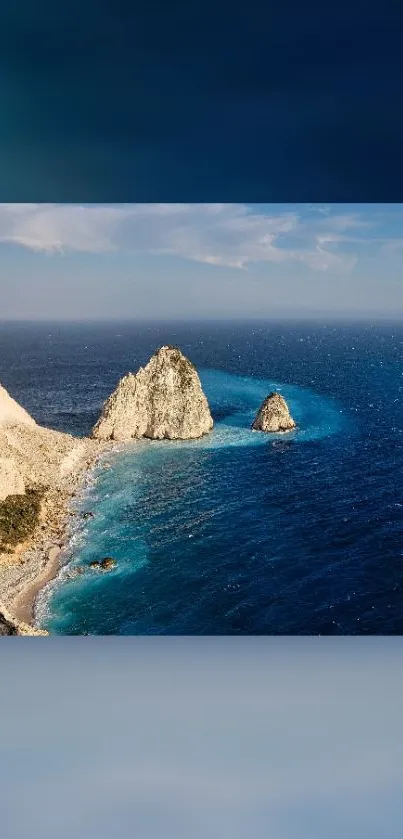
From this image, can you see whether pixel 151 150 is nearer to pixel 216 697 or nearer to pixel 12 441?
pixel 12 441

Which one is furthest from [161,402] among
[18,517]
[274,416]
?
[18,517]

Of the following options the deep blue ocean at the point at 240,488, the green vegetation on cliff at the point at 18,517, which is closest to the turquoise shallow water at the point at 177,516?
the deep blue ocean at the point at 240,488

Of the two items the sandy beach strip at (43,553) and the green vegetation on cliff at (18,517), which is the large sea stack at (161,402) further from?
the green vegetation on cliff at (18,517)

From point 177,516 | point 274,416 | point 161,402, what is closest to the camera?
point 177,516

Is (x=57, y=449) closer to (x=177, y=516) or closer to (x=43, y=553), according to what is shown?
(x=43, y=553)

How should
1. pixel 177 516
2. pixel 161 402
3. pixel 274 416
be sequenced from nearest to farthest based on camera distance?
pixel 177 516, pixel 274 416, pixel 161 402

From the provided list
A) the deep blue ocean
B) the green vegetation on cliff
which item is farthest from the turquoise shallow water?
the green vegetation on cliff
